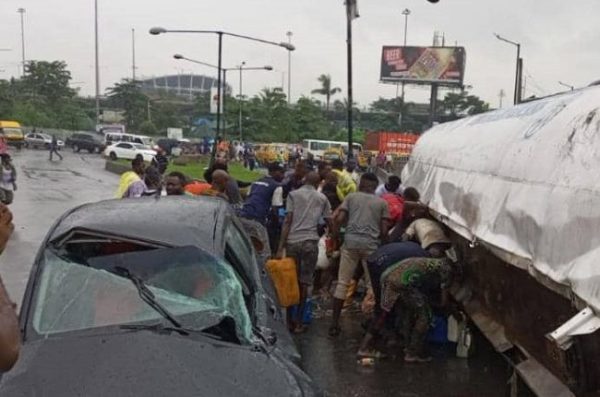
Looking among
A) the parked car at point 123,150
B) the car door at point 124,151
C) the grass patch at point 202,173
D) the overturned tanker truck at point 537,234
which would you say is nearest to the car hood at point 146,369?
the overturned tanker truck at point 537,234

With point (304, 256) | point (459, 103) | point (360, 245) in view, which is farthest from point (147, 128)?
point (360, 245)

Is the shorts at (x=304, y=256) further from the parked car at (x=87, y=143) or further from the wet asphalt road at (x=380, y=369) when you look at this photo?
the parked car at (x=87, y=143)

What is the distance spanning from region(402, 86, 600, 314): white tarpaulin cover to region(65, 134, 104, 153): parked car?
173 feet

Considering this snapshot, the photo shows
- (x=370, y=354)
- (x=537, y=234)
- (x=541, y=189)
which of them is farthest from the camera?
(x=370, y=354)

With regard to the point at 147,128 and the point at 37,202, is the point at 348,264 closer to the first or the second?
the point at 37,202

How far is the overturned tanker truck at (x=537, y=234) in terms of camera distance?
11.8 feet

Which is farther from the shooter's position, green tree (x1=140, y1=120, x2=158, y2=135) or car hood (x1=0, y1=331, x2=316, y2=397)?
green tree (x1=140, y1=120, x2=158, y2=135)

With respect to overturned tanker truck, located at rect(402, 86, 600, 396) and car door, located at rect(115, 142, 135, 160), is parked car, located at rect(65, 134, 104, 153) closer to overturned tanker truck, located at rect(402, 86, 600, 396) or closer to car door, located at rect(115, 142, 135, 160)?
car door, located at rect(115, 142, 135, 160)

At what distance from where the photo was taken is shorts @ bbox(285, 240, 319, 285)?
301 inches

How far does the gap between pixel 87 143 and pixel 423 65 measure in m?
34.9

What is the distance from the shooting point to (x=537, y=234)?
13.5 ft

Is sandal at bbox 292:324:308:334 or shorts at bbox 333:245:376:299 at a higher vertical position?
shorts at bbox 333:245:376:299

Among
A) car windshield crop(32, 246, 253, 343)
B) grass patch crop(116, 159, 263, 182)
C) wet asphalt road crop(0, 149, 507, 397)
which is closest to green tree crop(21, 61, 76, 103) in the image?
grass patch crop(116, 159, 263, 182)

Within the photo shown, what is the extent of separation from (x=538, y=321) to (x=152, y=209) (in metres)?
2.79
